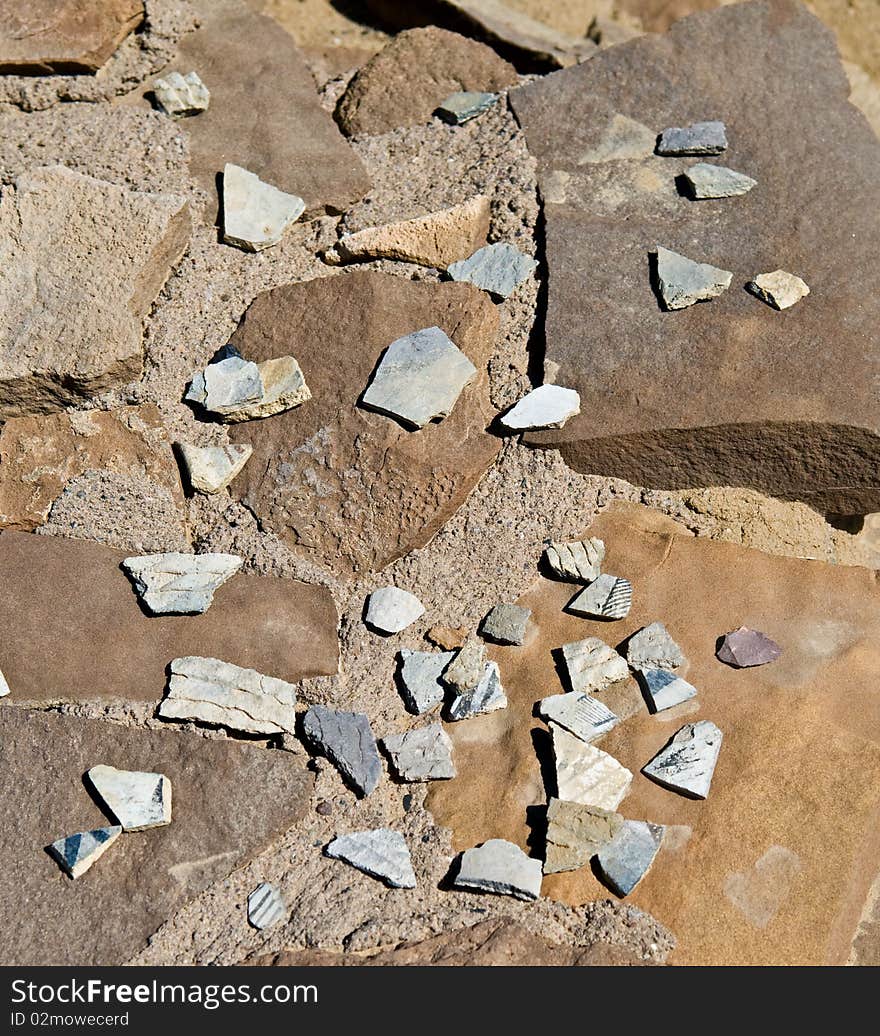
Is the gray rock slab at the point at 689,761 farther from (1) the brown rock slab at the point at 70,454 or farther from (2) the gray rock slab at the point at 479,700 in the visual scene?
(1) the brown rock slab at the point at 70,454

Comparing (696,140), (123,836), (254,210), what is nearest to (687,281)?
(696,140)

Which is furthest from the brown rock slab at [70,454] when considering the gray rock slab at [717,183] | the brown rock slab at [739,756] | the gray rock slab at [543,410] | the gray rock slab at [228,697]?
the gray rock slab at [717,183]

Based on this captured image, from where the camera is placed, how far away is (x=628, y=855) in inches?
58.6

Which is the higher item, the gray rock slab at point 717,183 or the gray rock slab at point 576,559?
the gray rock slab at point 717,183

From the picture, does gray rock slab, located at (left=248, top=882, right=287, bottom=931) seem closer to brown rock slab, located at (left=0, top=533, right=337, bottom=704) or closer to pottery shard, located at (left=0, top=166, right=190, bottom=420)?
brown rock slab, located at (left=0, top=533, right=337, bottom=704)

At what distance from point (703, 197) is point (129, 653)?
54.1 inches

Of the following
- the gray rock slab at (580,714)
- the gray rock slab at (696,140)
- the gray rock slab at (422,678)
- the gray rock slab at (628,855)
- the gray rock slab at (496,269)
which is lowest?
the gray rock slab at (628,855)

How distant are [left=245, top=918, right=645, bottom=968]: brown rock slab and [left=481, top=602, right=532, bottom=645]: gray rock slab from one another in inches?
17.5

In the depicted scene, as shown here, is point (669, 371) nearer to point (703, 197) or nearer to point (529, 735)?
point (703, 197)

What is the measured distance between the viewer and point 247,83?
2.41 metres

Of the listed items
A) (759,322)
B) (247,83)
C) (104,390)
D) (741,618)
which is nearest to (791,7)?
(759,322)

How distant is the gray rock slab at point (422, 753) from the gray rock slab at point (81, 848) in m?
0.40

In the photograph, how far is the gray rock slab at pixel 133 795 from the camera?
153cm

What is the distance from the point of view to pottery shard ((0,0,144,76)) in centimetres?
233
